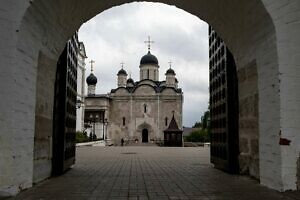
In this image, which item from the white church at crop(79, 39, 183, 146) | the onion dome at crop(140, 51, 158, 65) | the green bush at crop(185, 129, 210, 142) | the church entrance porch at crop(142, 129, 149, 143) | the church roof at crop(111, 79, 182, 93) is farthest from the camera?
the onion dome at crop(140, 51, 158, 65)

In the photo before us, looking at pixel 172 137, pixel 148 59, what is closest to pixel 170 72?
pixel 148 59

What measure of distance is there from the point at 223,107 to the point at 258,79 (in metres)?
2.49

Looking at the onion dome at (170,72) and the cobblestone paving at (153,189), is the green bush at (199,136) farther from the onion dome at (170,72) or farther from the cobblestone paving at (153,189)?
the cobblestone paving at (153,189)

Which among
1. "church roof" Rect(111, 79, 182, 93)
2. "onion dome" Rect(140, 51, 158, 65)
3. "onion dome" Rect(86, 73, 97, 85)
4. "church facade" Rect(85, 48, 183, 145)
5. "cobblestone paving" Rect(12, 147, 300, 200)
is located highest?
"onion dome" Rect(140, 51, 158, 65)

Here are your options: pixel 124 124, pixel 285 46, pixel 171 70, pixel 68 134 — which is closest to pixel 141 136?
pixel 124 124

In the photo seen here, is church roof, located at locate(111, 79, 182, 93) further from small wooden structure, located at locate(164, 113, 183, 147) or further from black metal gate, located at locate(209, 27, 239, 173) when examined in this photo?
black metal gate, located at locate(209, 27, 239, 173)

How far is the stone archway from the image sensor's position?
539 centimetres

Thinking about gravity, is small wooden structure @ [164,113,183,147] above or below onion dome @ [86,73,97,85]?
below

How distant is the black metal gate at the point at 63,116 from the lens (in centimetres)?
813

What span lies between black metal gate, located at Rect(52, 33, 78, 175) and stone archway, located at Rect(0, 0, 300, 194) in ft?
4.80

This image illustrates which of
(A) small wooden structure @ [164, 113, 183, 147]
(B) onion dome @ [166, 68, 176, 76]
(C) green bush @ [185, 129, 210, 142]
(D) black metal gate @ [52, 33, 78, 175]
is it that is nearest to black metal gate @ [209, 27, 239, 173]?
(D) black metal gate @ [52, 33, 78, 175]

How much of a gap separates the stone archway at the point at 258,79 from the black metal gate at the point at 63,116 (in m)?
1.46

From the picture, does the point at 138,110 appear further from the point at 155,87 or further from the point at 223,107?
the point at 223,107

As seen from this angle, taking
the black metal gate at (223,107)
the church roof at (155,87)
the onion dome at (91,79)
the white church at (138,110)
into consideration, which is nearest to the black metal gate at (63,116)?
the black metal gate at (223,107)
